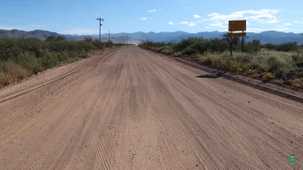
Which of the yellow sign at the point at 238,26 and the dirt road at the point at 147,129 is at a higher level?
the yellow sign at the point at 238,26

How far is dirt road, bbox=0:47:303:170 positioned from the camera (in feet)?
21.1

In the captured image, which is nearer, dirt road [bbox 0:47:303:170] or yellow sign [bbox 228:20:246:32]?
dirt road [bbox 0:47:303:170]

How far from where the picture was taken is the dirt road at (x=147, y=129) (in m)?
6.44

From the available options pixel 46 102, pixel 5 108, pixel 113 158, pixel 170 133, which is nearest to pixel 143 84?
pixel 46 102

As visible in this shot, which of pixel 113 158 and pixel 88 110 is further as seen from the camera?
pixel 88 110

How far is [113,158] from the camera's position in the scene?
6.51 metres

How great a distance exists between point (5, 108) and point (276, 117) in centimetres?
842

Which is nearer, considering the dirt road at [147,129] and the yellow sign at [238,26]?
the dirt road at [147,129]

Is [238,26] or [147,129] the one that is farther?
[238,26]

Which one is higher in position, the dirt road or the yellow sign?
the yellow sign

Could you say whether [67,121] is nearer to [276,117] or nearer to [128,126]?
[128,126]

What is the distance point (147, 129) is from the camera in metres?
8.72

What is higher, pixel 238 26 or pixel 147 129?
pixel 238 26

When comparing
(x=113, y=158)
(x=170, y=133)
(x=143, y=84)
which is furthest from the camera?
(x=143, y=84)
